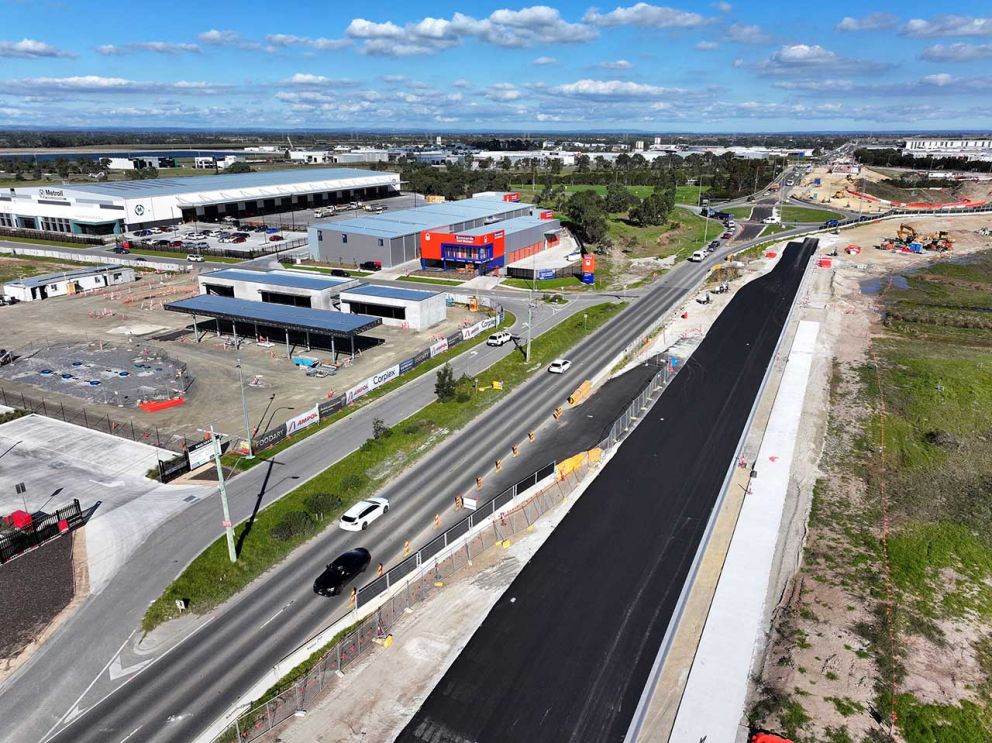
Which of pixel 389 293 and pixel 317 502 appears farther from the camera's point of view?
pixel 389 293

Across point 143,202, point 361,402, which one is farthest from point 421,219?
point 361,402

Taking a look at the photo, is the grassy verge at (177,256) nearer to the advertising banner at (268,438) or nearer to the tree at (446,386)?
the tree at (446,386)

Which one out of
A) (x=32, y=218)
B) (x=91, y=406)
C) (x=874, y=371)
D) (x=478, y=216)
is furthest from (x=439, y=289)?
(x=32, y=218)

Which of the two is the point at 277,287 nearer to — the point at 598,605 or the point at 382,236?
the point at 382,236

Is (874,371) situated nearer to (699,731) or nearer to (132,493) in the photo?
(699,731)

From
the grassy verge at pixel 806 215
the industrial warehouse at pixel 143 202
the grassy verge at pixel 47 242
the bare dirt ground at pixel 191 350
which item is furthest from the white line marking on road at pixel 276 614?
the grassy verge at pixel 806 215
